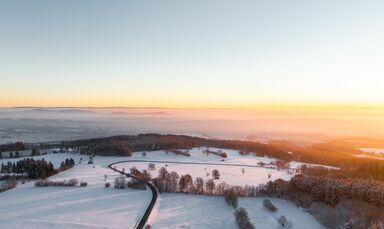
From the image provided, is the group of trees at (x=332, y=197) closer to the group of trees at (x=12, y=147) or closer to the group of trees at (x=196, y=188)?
the group of trees at (x=196, y=188)

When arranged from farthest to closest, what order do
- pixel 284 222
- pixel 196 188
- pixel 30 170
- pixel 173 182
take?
pixel 30 170 < pixel 173 182 < pixel 196 188 < pixel 284 222

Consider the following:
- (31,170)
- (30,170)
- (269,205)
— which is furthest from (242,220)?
(30,170)

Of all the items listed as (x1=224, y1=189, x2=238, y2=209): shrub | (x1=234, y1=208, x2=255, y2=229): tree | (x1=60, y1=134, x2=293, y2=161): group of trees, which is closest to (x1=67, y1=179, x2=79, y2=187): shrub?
(x1=224, y1=189, x2=238, y2=209): shrub

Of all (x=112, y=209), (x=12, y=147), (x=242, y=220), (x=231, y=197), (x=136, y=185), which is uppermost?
(x=242, y=220)

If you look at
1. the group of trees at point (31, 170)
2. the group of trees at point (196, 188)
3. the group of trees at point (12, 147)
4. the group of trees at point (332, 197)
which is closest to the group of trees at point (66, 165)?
the group of trees at point (31, 170)

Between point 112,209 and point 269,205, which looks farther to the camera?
point 269,205

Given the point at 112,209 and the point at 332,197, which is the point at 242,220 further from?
the point at 332,197

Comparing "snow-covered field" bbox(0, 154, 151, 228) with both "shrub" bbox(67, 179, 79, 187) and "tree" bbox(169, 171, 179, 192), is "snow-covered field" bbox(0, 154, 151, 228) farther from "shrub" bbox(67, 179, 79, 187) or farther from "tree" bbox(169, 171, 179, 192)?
"tree" bbox(169, 171, 179, 192)

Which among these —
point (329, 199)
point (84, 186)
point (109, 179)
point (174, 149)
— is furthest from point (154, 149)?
point (329, 199)

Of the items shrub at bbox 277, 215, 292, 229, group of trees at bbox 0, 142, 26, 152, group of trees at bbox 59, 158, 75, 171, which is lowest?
group of trees at bbox 0, 142, 26, 152
